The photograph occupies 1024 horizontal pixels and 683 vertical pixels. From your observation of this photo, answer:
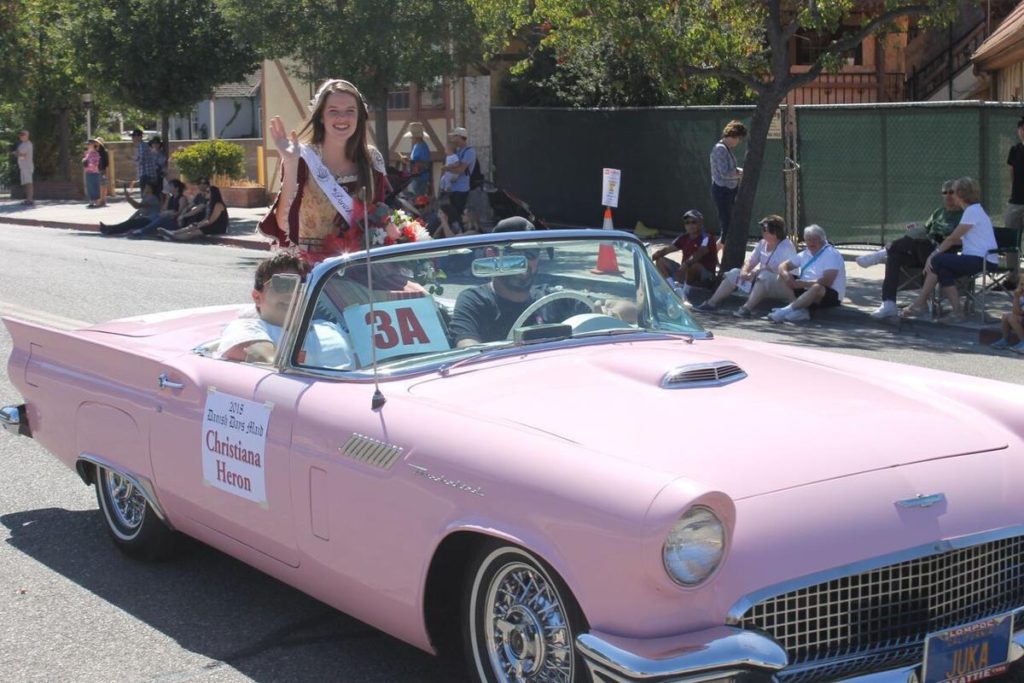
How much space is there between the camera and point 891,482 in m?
3.55

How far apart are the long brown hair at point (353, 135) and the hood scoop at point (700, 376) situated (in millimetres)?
2357

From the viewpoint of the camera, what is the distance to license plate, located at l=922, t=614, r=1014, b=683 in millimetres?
3420

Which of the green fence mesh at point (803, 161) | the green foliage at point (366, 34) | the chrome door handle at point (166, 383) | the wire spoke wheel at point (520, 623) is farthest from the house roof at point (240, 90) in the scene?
the wire spoke wheel at point (520, 623)

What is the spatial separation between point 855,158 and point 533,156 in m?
7.54

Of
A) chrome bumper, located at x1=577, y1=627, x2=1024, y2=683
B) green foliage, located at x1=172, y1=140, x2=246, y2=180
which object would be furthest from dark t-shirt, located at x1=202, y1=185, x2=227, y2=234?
chrome bumper, located at x1=577, y1=627, x2=1024, y2=683

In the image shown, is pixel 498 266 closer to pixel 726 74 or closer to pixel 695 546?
pixel 695 546

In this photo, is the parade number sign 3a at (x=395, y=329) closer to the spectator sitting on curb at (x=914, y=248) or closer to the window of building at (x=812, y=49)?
the spectator sitting on curb at (x=914, y=248)

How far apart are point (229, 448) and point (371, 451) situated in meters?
0.84

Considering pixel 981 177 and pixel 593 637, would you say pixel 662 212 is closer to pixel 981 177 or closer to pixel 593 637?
pixel 981 177

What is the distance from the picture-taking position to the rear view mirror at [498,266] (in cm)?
479

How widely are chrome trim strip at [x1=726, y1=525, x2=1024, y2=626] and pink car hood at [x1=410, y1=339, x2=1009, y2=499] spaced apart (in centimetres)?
26

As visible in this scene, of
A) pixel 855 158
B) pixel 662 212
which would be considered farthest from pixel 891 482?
pixel 662 212

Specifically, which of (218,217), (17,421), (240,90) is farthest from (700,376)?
(240,90)

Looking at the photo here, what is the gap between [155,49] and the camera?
28891 mm
